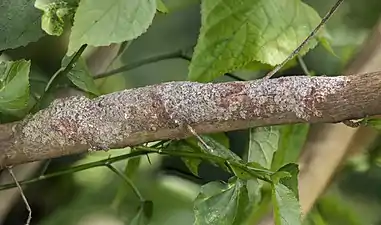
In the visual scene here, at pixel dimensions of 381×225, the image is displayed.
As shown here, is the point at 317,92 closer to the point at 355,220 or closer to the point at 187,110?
the point at 187,110

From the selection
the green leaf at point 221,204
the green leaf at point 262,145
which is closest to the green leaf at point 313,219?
the green leaf at point 262,145

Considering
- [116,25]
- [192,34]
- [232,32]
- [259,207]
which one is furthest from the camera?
[192,34]

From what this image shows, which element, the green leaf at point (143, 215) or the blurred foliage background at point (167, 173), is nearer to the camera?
the green leaf at point (143, 215)

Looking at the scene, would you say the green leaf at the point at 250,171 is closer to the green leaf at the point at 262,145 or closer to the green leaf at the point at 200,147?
the green leaf at the point at 200,147

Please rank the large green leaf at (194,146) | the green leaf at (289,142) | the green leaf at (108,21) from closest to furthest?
the green leaf at (108,21), the large green leaf at (194,146), the green leaf at (289,142)

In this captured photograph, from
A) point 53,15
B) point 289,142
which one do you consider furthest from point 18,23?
point 289,142

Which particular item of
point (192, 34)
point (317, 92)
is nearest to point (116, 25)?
point (317, 92)
